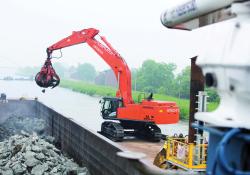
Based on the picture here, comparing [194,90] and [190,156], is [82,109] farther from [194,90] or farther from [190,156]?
[190,156]

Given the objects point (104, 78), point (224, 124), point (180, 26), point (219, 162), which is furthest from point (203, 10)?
point (104, 78)

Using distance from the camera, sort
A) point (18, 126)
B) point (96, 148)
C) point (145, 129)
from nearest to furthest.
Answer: point (96, 148)
point (145, 129)
point (18, 126)

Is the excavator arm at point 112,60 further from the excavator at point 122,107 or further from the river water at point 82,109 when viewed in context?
the river water at point 82,109

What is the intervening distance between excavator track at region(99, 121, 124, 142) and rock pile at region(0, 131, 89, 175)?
1.64 m

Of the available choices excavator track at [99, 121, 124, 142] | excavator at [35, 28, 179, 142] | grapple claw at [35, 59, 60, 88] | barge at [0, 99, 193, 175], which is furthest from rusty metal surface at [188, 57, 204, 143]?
grapple claw at [35, 59, 60, 88]

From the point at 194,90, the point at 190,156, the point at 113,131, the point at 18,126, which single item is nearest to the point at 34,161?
the point at 113,131

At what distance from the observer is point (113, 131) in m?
13.3

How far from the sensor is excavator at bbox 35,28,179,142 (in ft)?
41.1

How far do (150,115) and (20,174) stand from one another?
465cm

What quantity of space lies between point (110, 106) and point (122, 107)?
643 mm

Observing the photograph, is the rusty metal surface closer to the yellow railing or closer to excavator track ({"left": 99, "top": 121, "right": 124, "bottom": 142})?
the yellow railing

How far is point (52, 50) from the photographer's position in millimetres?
16688

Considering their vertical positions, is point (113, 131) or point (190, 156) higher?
point (190, 156)

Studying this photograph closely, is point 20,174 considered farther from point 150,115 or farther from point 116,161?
point 150,115
